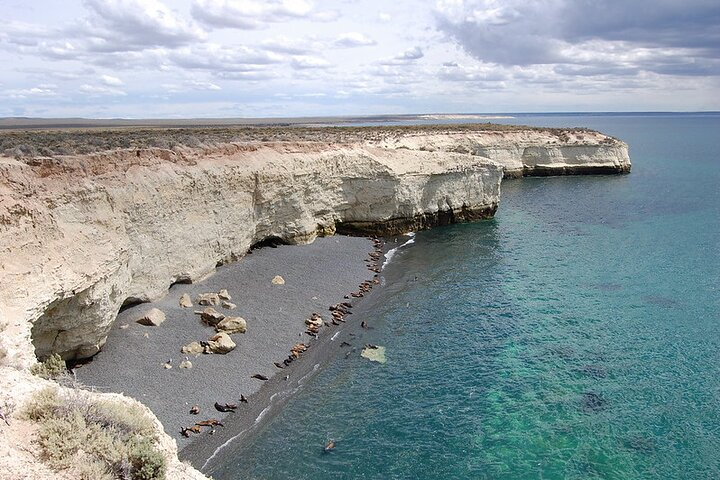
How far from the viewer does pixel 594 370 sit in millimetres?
22984

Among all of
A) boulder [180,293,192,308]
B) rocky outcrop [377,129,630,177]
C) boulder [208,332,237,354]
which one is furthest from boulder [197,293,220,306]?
rocky outcrop [377,129,630,177]

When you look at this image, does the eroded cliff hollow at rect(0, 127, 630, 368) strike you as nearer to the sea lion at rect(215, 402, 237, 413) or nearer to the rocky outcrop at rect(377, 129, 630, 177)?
the sea lion at rect(215, 402, 237, 413)

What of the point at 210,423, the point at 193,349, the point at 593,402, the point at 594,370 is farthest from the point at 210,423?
the point at 594,370

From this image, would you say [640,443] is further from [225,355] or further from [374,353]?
[225,355]

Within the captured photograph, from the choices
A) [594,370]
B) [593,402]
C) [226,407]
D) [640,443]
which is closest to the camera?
[640,443]

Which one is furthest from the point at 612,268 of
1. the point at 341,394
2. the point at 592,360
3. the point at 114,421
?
the point at 114,421

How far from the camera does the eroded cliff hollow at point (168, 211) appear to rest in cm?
1909

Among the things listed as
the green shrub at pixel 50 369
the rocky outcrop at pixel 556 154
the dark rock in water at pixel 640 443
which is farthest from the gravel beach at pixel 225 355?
the rocky outcrop at pixel 556 154

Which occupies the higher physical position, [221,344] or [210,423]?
[221,344]

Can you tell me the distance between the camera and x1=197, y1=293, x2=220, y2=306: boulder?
90.5ft

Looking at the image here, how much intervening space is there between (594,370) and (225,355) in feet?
51.9

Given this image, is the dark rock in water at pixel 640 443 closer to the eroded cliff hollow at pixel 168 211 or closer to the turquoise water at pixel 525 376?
the turquoise water at pixel 525 376

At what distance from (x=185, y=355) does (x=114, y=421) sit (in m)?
12.6

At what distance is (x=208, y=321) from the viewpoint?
2580 cm
